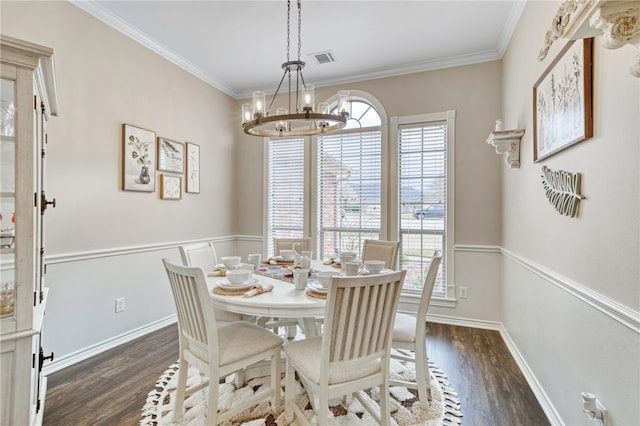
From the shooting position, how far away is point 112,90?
2.87 metres

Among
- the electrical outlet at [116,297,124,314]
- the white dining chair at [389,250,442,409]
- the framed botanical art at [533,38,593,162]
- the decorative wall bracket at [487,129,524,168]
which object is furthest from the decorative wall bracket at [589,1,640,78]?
the electrical outlet at [116,297,124,314]

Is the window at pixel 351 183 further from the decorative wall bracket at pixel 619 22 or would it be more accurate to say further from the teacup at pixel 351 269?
the decorative wall bracket at pixel 619 22

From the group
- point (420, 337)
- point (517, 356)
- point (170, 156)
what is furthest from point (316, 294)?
point (170, 156)

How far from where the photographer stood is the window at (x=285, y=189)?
4.33m

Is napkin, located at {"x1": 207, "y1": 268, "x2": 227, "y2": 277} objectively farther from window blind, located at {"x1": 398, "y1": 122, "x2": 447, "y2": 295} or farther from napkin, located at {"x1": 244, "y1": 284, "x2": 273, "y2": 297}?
window blind, located at {"x1": 398, "y1": 122, "x2": 447, "y2": 295}

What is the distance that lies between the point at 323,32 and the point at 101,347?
3.45 m

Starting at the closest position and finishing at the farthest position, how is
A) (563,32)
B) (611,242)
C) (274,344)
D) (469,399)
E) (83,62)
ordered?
(563,32) < (611,242) < (274,344) < (469,399) < (83,62)

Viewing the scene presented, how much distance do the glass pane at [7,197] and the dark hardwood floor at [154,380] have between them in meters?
1.04

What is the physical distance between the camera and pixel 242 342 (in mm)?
1861

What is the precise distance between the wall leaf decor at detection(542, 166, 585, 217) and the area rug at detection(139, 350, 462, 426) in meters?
1.37

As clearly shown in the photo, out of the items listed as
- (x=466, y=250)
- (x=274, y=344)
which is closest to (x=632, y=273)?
(x=274, y=344)

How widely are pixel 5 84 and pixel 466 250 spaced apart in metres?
3.77

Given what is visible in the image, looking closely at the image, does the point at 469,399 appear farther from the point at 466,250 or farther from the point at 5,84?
the point at 5,84

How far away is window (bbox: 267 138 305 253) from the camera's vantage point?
433 centimetres
